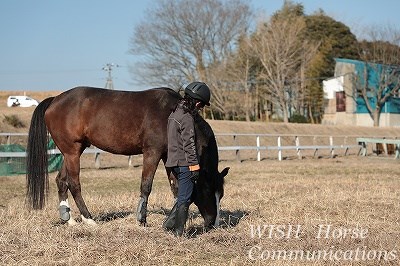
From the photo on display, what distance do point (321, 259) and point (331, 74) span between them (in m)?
53.0

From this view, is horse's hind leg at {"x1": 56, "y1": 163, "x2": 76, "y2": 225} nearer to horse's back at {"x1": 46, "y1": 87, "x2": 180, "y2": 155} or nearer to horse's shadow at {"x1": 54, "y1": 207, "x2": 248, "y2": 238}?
horse's shadow at {"x1": 54, "y1": 207, "x2": 248, "y2": 238}

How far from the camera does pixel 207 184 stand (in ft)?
22.8

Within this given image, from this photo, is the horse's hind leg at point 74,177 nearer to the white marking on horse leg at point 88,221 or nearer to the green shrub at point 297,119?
the white marking on horse leg at point 88,221

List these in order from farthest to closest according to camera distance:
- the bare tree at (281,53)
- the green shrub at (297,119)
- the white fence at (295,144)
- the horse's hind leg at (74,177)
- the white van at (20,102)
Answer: the green shrub at (297,119), the bare tree at (281,53), the white van at (20,102), the white fence at (295,144), the horse's hind leg at (74,177)

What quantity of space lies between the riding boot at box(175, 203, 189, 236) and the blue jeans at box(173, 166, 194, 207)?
0.17 feet

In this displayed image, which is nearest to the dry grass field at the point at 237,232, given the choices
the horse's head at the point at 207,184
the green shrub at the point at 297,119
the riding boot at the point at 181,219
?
the riding boot at the point at 181,219

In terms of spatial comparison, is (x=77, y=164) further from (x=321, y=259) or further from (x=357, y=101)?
(x=357, y=101)

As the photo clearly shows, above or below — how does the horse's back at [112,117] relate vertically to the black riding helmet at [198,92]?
below

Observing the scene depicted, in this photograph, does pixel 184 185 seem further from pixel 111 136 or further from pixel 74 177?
pixel 74 177

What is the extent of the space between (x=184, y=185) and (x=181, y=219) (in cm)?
40

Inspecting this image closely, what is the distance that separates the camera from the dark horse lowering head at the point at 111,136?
707cm

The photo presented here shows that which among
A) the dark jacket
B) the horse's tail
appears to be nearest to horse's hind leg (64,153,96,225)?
the horse's tail

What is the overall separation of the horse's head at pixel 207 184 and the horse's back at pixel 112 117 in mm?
600

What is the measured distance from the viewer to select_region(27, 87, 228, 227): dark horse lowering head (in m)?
7.07
